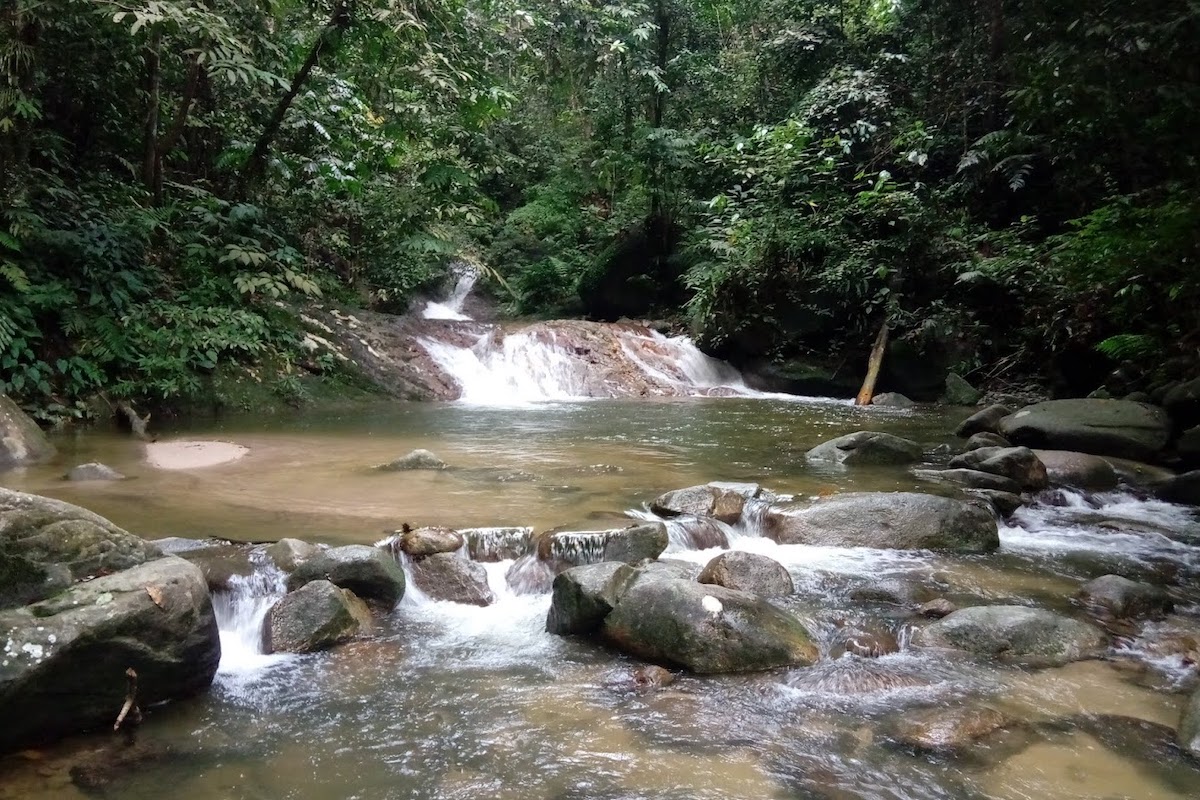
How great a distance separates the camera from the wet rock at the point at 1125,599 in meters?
4.02

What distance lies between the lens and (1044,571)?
4.73 metres

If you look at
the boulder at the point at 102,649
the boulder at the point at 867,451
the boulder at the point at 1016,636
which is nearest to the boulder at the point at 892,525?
the boulder at the point at 1016,636

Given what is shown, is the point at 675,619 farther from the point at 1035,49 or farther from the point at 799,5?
the point at 799,5

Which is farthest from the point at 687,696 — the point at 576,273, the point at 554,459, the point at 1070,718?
the point at 576,273

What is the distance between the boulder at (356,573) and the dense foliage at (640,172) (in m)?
4.70

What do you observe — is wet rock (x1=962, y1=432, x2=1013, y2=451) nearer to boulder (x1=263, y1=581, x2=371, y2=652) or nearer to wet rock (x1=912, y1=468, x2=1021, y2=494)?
wet rock (x1=912, y1=468, x2=1021, y2=494)

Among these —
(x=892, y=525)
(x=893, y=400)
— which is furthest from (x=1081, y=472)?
(x=893, y=400)

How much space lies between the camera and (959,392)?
11531 millimetres

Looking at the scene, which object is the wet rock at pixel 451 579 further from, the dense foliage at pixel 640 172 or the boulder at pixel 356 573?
the dense foliage at pixel 640 172

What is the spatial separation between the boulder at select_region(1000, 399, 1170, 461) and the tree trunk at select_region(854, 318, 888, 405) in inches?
171

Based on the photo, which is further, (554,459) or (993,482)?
(554,459)

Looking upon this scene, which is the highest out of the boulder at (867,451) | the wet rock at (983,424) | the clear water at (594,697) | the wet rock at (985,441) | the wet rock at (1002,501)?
the wet rock at (983,424)

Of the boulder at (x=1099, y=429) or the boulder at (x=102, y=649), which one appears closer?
the boulder at (x=102, y=649)

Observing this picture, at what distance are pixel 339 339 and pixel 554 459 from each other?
6.15m
